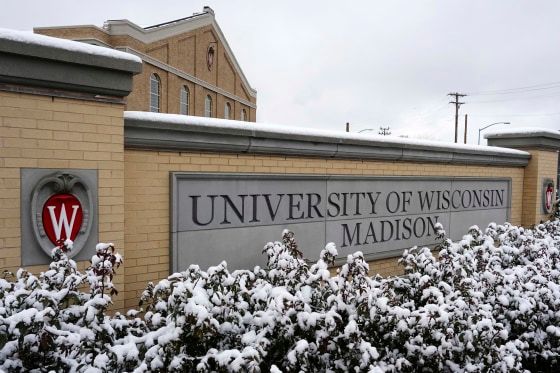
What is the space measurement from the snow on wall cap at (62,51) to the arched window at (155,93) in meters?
29.2

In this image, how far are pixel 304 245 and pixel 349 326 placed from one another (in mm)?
2796

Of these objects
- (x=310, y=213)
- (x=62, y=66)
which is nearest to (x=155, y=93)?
(x=310, y=213)

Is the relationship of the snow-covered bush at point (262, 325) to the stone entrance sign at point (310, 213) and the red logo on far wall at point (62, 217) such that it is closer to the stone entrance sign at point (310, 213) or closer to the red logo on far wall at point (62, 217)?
the red logo on far wall at point (62, 217)

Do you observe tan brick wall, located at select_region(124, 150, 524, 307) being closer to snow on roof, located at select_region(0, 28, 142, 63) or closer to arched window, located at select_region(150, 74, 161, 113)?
snow on roof, located at select_region(0, 28, 142, 63)

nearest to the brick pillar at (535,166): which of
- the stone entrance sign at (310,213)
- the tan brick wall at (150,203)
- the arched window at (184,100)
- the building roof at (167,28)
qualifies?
the stone entrance sign at (310,213)

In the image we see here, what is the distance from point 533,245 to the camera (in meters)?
5.69

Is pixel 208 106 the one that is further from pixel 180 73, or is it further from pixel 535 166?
pixel 535 166

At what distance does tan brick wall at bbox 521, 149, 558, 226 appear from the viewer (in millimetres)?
9641

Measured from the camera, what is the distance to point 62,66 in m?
3.63

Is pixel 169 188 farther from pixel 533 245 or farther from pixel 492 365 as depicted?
pixel 533 245

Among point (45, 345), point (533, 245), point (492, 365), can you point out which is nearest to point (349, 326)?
point (492, 365)

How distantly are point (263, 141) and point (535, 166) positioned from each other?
279 inches

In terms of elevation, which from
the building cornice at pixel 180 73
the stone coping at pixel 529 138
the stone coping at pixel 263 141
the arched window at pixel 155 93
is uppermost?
the building cornice at pixel 180 73

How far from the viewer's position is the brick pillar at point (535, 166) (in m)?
9.65
